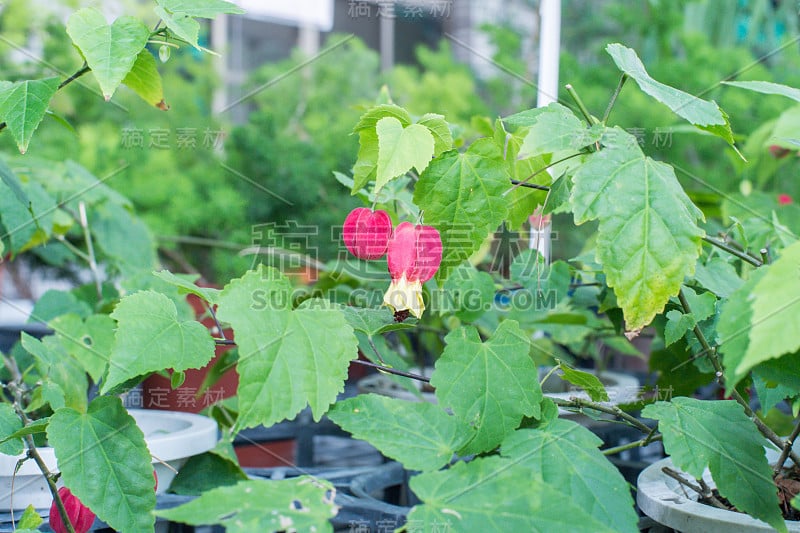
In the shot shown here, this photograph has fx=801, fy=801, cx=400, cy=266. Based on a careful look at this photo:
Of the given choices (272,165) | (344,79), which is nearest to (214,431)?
(272,165)

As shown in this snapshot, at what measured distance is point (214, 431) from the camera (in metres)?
0.75

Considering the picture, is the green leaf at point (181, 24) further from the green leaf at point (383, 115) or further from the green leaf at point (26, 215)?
the green leaf at point (26, 215)

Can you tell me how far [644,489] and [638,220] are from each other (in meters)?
0.23

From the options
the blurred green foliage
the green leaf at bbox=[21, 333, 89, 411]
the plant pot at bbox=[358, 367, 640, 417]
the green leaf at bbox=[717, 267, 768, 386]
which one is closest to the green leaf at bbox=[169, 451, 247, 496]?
the green leaf at bbox=[21, 333, 89, 411]

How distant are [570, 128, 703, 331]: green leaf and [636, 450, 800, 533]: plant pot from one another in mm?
146

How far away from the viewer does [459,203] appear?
1.75 ft

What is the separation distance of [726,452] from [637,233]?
0.15 m

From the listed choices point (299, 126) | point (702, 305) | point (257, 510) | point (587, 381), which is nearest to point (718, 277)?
point (702, 305)

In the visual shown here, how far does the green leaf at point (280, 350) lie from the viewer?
0.45 m

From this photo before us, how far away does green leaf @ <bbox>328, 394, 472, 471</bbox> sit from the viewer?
0.45 meters

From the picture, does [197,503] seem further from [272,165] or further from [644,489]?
[272,165]

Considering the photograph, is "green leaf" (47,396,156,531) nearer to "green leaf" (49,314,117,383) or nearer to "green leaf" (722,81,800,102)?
"green leaf" (49,314,117,383)

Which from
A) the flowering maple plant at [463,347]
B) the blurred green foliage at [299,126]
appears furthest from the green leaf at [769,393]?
the blurred green foliage at [299,126]

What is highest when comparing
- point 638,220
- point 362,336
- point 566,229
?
point 638,220
